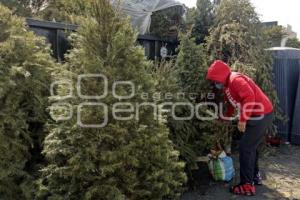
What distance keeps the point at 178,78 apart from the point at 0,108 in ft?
9.16

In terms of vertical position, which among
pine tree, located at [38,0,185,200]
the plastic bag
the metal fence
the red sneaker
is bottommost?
the red sneaker

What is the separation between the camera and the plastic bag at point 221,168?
530 centimetres

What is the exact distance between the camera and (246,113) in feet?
15.7

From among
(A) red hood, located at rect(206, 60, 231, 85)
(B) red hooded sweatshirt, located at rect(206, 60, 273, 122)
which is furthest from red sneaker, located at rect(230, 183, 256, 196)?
(A) red hood, located at rect(206, 60, 231, 85)

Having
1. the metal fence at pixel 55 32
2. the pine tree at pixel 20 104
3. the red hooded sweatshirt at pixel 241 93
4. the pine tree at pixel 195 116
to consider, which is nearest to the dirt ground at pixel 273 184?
the pine tree at pixel 195 116

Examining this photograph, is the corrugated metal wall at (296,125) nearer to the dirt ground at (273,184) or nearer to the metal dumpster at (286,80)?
the metal dumpster at (286,80)

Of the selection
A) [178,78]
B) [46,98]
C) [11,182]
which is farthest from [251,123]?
[11,182]

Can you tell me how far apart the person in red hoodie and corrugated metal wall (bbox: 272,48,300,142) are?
3114 millimetres

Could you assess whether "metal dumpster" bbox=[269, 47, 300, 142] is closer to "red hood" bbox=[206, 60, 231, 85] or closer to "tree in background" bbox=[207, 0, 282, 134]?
"tree in background" bbox=[207, 0, 282, 134]

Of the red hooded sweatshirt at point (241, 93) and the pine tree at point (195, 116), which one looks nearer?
the red hooded sweatshirt at point (241, 93)

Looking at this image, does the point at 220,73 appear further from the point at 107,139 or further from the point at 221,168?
the point at 107,139

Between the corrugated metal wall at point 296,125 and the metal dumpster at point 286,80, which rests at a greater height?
the metal dumpster at point 286,80

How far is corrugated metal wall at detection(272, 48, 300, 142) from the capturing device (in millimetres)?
7863

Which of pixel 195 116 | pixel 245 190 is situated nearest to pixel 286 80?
pixel 195 116
